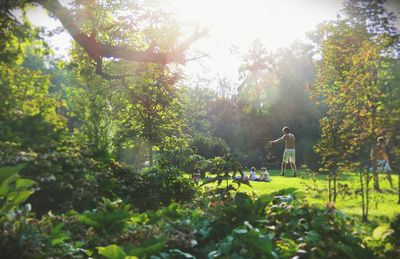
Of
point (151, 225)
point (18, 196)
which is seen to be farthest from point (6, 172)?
point (151, 225)

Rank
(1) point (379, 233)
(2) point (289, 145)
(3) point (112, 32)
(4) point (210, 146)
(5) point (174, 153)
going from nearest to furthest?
(1) point (379, 233) < (2) point (289, 145) < (3) point (112, 32) < (5) point (174, 153) < (4) point (210, 146)

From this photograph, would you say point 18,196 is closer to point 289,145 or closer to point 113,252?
point 113,252

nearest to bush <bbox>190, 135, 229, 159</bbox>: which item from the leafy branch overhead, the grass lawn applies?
the leafy branch overhead

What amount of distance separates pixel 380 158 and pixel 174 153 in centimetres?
601

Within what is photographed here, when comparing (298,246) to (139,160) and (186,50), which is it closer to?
(186,50)

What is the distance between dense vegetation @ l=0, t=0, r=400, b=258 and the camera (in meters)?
3.39

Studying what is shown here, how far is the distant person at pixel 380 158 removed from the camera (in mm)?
3898

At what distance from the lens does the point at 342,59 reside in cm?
495

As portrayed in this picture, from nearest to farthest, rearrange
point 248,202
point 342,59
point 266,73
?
point 248,202, point 342,59, point 266,73

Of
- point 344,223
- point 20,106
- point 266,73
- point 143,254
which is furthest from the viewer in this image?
point 266,73

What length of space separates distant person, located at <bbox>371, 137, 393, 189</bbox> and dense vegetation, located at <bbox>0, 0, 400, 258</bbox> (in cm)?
8

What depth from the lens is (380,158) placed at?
13.1 feet

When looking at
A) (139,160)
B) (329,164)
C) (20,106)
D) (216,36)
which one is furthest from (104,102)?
(329,164)

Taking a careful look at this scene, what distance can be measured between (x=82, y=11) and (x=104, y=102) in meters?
3.85
